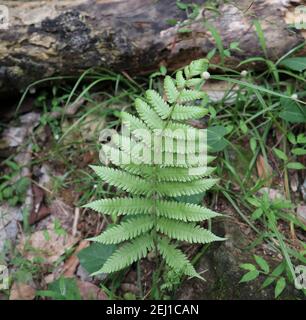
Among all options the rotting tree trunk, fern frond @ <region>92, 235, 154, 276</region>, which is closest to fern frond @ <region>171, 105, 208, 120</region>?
fern frond @ <region>92, 235, 154, 276</region>

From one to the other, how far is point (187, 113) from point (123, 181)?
46 cm

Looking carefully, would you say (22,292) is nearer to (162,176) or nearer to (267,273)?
(162,176)

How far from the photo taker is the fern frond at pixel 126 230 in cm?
184

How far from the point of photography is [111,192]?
8.08 ft

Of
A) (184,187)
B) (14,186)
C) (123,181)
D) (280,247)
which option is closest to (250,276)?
(280,247)

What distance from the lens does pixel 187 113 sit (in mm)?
1829

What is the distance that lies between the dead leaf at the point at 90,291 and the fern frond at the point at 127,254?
40 cm

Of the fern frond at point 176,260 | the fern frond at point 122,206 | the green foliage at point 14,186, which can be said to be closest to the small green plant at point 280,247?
the fern frond at point 176,260

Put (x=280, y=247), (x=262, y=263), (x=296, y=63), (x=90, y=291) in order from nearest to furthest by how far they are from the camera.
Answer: (x=262, y=263), (x=280, y=247), (x=90, y=291), (x=296, y=63)

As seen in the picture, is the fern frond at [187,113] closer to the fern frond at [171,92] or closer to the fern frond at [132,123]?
the fern frond at [171,92]

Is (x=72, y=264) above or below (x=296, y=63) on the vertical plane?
below

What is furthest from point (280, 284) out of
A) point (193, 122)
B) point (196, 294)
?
point (193, 122)

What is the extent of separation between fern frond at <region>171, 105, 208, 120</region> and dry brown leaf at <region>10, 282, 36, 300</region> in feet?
4.41

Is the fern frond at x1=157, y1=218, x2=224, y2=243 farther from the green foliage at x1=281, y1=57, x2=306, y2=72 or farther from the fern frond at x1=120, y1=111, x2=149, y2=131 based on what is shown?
the green foliage at x1=281, y1=57, x2=306, y2=72
